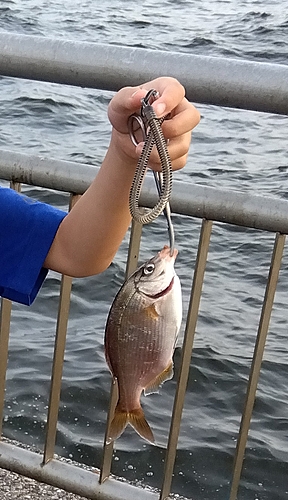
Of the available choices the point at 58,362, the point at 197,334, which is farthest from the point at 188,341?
the point at 197,334

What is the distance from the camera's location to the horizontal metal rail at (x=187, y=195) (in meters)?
1.95

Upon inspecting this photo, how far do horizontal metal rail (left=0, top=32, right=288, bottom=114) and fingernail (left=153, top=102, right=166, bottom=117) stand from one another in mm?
603

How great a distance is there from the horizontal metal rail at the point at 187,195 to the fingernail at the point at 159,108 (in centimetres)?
79

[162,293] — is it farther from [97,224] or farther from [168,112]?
[97,224]

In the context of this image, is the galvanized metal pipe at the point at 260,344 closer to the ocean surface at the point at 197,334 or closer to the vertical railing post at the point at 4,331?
the vertical railing post at the point at 4,331

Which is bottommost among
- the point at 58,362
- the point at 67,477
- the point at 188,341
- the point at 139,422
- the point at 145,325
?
the point at 67,477

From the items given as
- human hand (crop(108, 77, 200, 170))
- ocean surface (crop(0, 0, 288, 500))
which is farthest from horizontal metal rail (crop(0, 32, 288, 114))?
ocean surface (crop(0, 0, 288, 500))

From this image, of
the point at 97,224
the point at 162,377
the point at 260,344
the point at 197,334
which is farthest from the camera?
the point at 197,334

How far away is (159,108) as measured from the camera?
1166mm

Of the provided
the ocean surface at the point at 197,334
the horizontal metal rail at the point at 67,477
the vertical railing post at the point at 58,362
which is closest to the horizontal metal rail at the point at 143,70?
the vertical railing post at the point at 58,362

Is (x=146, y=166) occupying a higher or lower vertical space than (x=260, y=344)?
higher

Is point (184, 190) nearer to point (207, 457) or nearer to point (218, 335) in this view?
point (207, 457)

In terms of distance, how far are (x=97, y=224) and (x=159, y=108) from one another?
0.45m

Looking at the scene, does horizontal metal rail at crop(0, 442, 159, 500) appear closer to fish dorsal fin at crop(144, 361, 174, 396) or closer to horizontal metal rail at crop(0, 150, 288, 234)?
horizontal metal rail at crop(0, 150, 288, 234)
